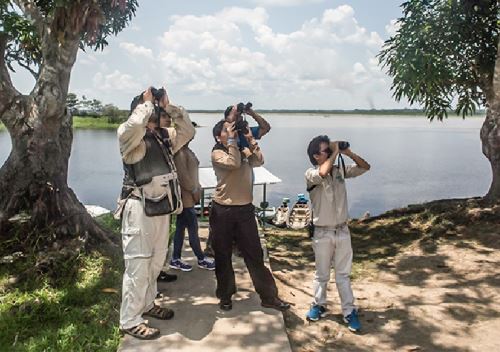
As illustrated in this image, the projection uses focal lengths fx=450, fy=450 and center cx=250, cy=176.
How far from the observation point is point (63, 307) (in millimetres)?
4773

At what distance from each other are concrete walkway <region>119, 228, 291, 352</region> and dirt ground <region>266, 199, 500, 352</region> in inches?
13.1

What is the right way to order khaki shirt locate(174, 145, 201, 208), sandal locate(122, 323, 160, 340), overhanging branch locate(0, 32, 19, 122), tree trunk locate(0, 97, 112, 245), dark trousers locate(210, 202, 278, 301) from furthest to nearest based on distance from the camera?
overhanging branch locate(0, 32, 19, 122), tree trunk locate(0, 97, 112, 245), khaki shirt locate(174, 145, 201, 208), dark trousers locate(210, 202, 278, 301), sandal locate(122, 323, 160, 340)

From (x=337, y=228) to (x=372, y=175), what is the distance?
5454 cm

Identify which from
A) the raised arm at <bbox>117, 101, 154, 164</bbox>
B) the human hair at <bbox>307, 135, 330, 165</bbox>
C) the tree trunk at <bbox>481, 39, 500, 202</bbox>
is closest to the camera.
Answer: the raised arm at <bbox>117, 101, 154, 164</bbox>

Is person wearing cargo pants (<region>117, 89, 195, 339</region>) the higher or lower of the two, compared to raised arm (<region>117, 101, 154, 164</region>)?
lower

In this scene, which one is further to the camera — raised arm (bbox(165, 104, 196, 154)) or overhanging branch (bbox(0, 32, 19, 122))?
overhanging branch (bbox(0, 32, 19, 122))

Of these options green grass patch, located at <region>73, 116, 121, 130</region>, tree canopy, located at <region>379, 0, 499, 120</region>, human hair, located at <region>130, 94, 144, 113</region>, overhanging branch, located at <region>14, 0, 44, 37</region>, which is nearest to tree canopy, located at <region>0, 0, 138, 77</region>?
overhanging branch, located at <region>14, 0, 44, 37</region>

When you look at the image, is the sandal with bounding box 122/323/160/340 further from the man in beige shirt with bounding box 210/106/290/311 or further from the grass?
the man in beige shirt with bounding box 210/106/290/311

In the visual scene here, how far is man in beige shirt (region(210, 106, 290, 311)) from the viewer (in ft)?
14.6

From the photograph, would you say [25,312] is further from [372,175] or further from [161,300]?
[372,175]

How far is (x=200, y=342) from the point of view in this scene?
13.1ft

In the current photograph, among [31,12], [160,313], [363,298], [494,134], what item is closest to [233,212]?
[160,313]

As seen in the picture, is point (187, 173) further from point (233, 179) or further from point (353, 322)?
point (353, 322)

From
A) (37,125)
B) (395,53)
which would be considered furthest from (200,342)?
(395,53)
